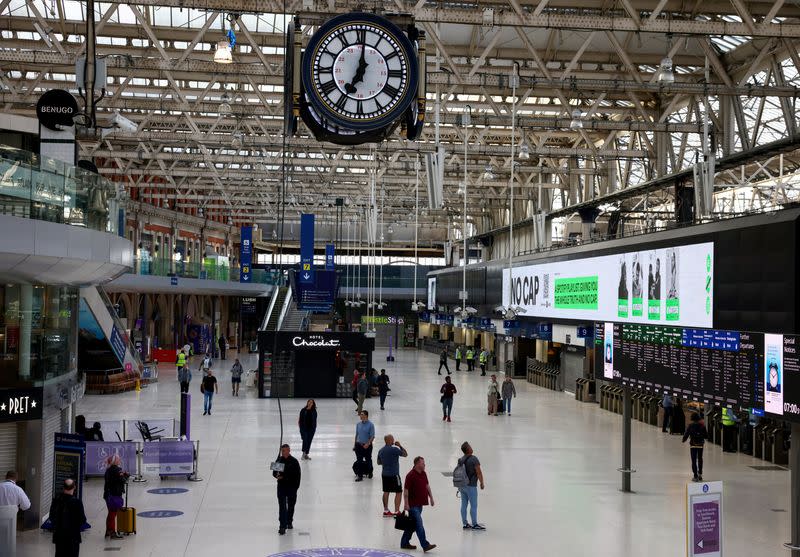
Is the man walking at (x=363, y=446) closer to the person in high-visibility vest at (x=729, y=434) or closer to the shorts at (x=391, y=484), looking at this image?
the shorts at (x=391, y=484)

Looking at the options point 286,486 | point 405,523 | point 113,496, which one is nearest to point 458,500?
point 405,523

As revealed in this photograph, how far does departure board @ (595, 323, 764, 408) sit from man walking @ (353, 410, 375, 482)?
14.1ft

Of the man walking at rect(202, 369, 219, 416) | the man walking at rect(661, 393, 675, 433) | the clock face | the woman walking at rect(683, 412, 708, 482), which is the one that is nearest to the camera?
the clock face

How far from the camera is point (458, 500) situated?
47.8 ft

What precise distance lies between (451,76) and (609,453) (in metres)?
9.77

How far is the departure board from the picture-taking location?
12.2 m

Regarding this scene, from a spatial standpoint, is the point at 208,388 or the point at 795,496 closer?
the point at 795,496

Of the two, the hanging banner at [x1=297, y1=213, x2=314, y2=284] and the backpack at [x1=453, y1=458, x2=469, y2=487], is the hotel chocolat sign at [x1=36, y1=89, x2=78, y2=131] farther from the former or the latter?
the hanging banner at [x1=297, y1=213, x2=314, y2=284]

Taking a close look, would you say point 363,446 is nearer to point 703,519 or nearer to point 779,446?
point 703,519

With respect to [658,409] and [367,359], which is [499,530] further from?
[367,359]

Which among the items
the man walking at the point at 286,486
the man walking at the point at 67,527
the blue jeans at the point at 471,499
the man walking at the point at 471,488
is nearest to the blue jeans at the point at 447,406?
the man walking at the point at 471,488

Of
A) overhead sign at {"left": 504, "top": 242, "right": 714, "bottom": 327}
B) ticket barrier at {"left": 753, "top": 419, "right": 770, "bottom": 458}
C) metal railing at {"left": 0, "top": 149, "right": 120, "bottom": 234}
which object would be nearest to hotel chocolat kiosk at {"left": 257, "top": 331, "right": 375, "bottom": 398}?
overhead sign at {"left": 504, "top": 242, "right": 714, "bottom": 327}

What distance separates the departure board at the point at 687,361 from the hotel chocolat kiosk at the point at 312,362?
14.9 metres

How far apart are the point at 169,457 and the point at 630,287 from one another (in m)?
13.8
